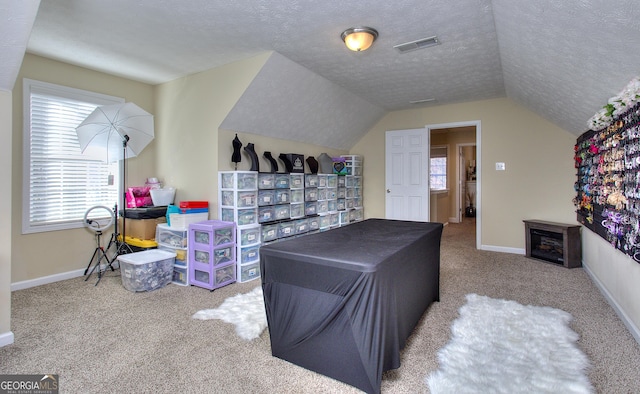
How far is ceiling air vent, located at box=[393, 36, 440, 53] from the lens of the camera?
297cm

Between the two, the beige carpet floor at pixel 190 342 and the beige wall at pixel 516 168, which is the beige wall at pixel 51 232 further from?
the beige wall at pixel 516 168

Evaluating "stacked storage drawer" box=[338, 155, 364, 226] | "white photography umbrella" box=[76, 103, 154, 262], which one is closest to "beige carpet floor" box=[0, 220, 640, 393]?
"white photography umbrella" box=[76, 103, 154, 262]

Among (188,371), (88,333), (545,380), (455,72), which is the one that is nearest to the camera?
(545,380)

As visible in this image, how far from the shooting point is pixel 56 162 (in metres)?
3.61

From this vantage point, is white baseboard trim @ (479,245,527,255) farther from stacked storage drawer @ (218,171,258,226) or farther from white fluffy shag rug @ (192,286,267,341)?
white fluffy shag rug @ (192,286,267,341)

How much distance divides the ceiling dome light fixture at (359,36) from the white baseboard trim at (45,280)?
3.95 metres

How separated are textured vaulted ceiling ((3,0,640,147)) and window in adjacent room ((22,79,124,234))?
0.44 metres

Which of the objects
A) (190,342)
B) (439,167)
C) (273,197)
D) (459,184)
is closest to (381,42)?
(273,197)

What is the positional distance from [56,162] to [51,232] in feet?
2.58

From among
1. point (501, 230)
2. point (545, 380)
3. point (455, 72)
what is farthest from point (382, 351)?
point (501, 230)

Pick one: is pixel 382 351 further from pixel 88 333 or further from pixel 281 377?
pixel 88 333

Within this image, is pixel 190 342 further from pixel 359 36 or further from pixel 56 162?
pixel 56 162

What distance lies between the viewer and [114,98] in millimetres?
4094

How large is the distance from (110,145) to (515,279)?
4.82m
